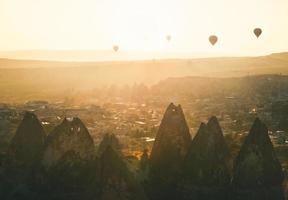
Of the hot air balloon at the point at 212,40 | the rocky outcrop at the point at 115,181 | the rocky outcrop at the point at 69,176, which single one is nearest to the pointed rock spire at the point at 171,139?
the rocky outcrop at the point at 69,176

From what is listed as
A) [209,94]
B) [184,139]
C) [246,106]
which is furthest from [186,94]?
[184,139]

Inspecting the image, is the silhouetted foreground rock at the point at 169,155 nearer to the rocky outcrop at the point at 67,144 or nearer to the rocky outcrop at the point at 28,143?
the rocky outcrop at the point at 67,144

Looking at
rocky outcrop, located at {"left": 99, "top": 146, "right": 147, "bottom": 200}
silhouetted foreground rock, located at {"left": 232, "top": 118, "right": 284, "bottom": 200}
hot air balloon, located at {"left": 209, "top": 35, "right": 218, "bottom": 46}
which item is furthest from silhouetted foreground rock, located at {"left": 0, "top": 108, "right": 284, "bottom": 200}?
hot air balloon, located at {"left": 209, "top": 35, "right": 218, "bottom": 46}

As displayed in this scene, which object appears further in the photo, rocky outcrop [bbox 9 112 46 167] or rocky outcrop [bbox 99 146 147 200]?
rocky outcrop [bbox 9 112 46 167]

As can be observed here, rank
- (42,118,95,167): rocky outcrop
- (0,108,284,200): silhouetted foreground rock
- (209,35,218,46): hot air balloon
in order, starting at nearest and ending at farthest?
(0,108,284,200): silhouetted foreground rock
(42,118,95,167): rocky outcrop
(209,35,218,46): hot air balloon

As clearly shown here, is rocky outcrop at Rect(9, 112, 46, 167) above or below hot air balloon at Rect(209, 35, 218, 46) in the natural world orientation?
below

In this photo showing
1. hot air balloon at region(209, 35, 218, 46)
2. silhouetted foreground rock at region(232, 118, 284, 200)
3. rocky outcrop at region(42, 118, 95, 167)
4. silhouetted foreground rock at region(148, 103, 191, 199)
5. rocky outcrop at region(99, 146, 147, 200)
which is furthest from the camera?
hot air balloon at region(209, 35, 218, 46)

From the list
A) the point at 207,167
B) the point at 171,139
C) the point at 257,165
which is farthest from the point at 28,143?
the point at 257,165

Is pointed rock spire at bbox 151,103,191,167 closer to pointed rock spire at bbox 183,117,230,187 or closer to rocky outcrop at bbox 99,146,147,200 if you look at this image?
pointed rock spire at bbox 183,117,230,187
